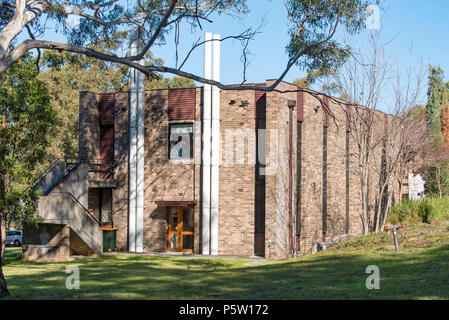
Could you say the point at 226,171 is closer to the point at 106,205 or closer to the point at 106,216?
the point at 106,205

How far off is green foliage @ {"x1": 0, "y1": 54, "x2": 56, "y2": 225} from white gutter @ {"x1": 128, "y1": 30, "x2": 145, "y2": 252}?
17.7 feet

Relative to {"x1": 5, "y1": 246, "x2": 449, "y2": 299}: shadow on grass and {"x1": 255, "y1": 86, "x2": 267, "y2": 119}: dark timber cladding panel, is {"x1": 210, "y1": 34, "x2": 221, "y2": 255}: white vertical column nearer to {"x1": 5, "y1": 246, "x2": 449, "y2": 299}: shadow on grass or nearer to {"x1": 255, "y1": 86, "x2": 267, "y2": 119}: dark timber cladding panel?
{"x1": 255, "y1": 86, "x2": 267, "y2": 119}: dark timber cladding panel

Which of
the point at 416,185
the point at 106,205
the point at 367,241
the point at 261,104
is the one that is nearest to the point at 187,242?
the point at 106,205

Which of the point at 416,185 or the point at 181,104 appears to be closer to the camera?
the point at 181,104

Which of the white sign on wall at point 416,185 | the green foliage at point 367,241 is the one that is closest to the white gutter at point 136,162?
the green foliage at point 367,241

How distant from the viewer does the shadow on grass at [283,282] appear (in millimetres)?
10281

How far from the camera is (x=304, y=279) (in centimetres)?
1252

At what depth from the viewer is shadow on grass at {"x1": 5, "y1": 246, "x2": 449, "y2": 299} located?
10281mm

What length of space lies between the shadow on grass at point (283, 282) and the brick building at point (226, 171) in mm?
7076

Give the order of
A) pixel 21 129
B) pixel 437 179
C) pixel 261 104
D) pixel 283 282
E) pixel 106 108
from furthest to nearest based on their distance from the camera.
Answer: pixel 437 179, pixel 106 108, pixel 261 104, pixel 21 129, pixel 283 282

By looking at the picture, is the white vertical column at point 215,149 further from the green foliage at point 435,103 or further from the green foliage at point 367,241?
the green foliage at point 435,103

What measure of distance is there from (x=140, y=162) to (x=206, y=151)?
339 centimetres
